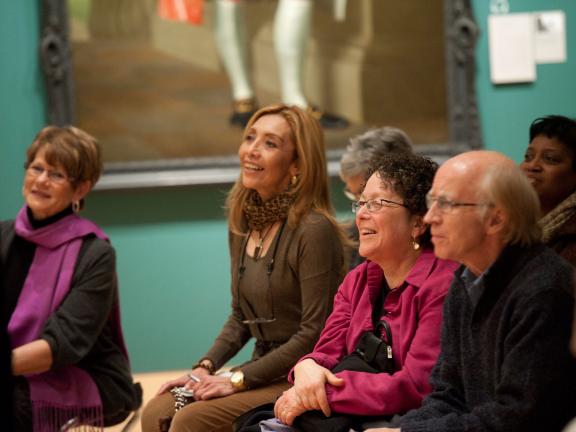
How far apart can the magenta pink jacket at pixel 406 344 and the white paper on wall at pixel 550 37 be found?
3239 millimetres

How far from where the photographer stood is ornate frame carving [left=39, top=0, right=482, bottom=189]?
560cm

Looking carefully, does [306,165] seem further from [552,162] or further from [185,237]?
[185,237]

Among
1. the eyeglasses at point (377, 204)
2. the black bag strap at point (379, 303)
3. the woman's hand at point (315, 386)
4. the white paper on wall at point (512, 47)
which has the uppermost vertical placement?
the white paper on wall at point (512, 47)

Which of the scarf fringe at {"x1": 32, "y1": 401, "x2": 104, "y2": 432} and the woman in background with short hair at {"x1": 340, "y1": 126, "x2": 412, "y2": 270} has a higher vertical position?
the woman in background with short hair at {"x1": 340, "y1": 126, "x2": 412, "y2": 270}

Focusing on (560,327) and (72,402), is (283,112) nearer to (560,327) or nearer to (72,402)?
(72,402)

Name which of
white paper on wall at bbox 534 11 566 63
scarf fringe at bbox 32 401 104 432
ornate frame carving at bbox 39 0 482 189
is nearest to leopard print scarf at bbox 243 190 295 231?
scarf fringe at bbox 32 401 104 432

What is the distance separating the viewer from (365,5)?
567cm

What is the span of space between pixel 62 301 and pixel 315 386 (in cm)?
144

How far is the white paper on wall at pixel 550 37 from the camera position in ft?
18.8

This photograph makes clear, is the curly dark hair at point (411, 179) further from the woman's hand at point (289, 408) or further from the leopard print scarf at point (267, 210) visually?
the leopard print scarf at point (267, 210)

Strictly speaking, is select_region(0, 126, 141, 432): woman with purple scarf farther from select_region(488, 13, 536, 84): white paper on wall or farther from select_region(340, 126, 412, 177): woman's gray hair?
select_region(488, 13, 536, 84): white paper on wall

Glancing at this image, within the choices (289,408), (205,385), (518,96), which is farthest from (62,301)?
(518,96)

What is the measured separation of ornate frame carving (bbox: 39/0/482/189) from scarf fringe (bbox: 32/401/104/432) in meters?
2.09

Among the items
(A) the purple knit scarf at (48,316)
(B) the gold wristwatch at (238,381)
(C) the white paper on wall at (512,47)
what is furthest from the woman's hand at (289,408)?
(C) the white paper on wall at (512,47)
